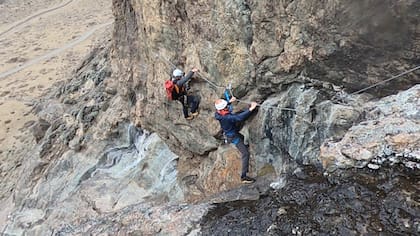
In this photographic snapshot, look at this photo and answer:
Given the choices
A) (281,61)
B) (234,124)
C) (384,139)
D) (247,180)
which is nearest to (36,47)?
(234,124)

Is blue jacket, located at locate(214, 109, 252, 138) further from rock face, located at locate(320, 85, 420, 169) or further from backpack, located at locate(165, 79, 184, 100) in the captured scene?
backpack, located at locate(165, 79, 184, 100)

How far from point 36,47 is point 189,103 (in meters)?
32.5

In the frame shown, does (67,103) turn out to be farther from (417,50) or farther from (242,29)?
(417,50)

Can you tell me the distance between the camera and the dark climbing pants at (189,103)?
510 inches

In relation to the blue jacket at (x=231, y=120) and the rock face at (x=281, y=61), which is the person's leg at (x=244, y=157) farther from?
the rock face at (x=281, y=61)

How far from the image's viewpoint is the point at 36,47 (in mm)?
41469

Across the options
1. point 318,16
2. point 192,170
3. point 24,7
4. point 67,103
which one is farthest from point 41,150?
point 24,7

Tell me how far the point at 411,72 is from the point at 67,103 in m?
19.6

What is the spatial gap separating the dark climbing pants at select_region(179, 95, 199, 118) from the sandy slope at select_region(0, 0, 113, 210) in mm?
10770

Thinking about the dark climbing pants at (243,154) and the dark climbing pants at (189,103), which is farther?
the dark climbing pants at (189,103)

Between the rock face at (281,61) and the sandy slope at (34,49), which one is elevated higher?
the rock face at (281,61)

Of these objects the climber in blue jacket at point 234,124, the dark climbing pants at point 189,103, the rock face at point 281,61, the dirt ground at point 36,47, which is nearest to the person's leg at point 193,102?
the dark climbing pants at point 189,103

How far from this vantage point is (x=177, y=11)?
1302 cm

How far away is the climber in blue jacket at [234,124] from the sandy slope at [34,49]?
12.8 meters
